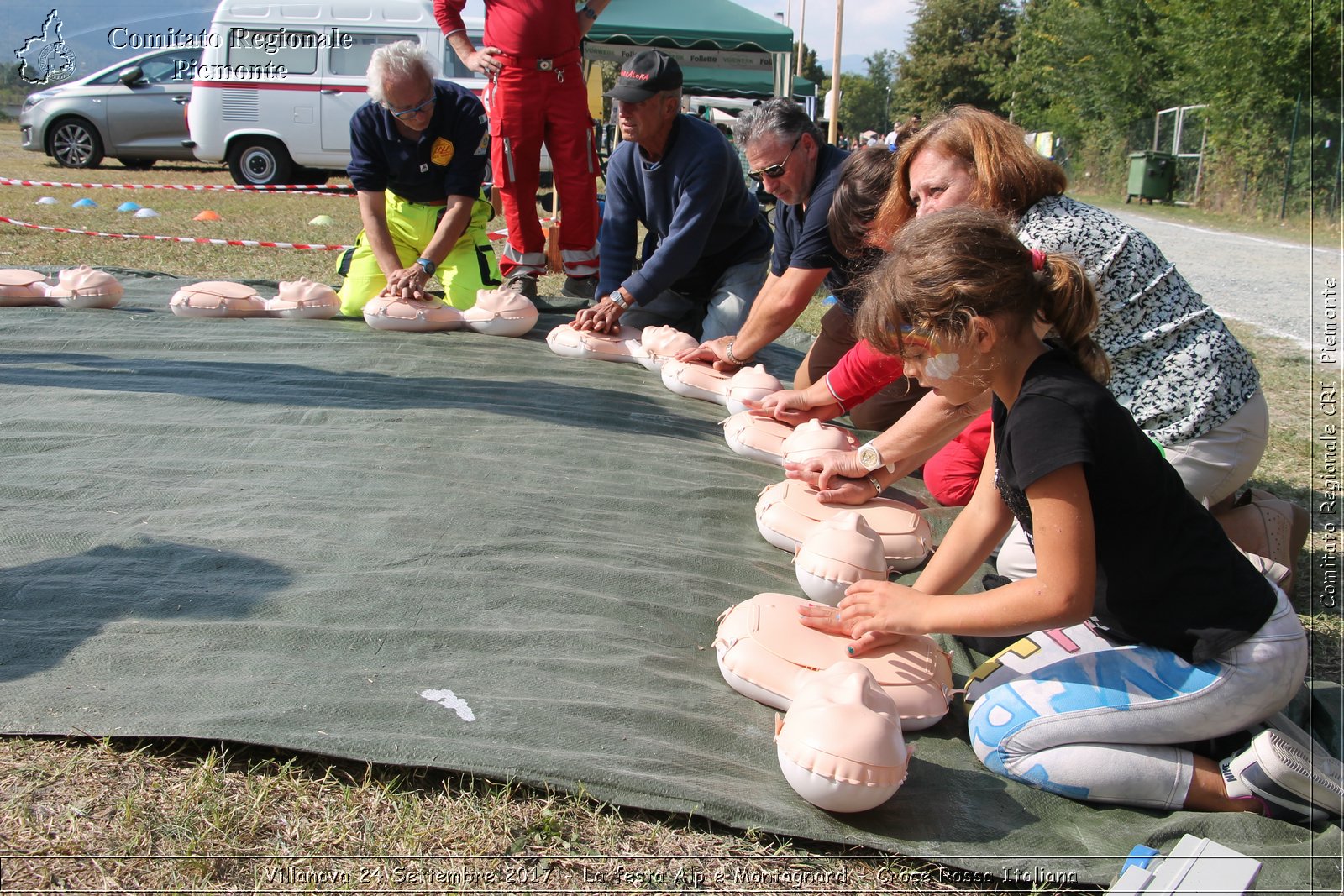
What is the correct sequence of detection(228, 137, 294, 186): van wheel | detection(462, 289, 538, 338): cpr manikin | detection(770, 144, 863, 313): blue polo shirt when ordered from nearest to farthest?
detection(770, 144, 863, 313): blue polo shirt < detection(462, 289, 538, 338): cpr manikin < detection(228, 137, 294, 186): van wheel

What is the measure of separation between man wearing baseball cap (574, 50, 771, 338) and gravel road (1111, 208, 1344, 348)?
2.89 m

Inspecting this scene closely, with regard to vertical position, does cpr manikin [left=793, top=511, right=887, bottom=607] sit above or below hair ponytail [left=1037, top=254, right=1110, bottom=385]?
below

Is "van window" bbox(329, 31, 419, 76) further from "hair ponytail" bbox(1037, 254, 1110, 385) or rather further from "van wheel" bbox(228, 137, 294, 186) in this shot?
"hair ponytail" bbox(1037, 254, 1110, 385)

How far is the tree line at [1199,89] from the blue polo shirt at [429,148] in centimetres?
227

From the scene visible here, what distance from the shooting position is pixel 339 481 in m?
2.72

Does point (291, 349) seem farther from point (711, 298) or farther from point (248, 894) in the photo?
point (248, 894)

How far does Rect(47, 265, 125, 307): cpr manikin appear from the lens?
438 centimetres

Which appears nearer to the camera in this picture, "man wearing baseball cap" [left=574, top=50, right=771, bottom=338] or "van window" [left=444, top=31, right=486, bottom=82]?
"man wearing baseball cap" [left=574, top=50, right=771, bottom=338]

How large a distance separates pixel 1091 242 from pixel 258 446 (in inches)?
91.0

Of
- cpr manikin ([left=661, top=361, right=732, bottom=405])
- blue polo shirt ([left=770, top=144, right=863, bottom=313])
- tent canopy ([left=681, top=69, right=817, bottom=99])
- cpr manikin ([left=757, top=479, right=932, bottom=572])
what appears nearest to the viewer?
cpr manikin ([left=757, top=479, right=932, bottom=572])

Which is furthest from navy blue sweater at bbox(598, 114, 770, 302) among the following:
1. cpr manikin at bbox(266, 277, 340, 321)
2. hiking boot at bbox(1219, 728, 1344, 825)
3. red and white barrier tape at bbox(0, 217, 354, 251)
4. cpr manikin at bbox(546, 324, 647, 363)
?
hiking boot at bbox(1219, 728, 1344, 825)

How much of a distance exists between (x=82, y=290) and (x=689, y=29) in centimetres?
787

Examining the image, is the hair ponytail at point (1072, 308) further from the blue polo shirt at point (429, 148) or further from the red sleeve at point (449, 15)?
the red sleeve at point (449, 15)

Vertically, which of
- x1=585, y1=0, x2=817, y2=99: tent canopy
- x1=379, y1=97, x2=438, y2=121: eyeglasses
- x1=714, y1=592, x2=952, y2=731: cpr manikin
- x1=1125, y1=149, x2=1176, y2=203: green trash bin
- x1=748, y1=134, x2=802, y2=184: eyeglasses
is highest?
x1=585, y1=0, x2=817, y2=99: tent canopy
